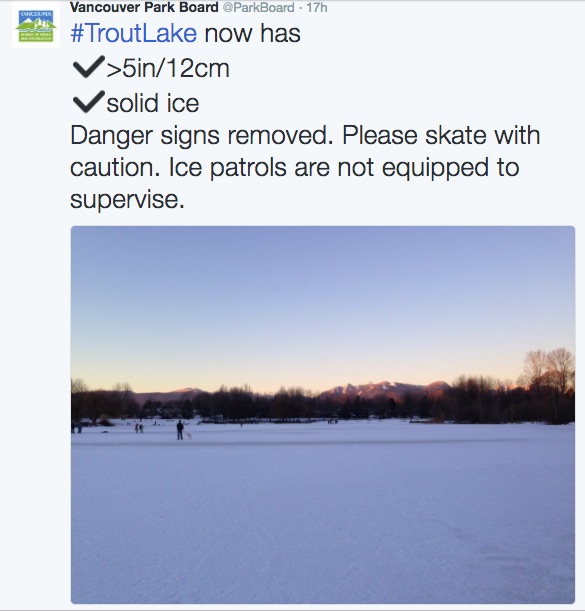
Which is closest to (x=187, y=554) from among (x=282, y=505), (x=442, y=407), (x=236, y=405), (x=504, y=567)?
(x=282, y=505)

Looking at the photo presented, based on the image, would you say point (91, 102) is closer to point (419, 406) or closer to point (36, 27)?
point (36, 27)

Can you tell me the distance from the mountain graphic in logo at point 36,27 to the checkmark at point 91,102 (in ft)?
2.97

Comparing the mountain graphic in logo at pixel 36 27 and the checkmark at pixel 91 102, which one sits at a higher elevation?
the mountain graphic in logo at pixel 36 27

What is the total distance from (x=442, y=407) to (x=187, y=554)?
81.5m

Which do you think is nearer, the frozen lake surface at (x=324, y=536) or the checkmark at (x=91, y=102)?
the frozen lake surface at (x=324, y=536)

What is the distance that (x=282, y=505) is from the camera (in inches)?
418

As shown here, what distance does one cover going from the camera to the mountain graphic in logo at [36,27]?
769cm

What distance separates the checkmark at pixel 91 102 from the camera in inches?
320

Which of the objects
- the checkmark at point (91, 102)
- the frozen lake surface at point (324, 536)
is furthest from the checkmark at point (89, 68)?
the frozen lake surface at point (324, 536)

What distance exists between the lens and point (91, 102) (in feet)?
26.8

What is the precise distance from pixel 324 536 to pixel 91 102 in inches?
300

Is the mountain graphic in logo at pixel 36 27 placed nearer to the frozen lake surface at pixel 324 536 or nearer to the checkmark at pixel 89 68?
the checkmark at pixel 89 68

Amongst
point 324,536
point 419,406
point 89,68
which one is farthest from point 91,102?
point 419,406

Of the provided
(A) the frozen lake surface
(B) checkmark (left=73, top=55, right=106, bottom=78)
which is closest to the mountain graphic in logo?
(B) checkmark (left=73, top=55, right=106, bottom=78)
